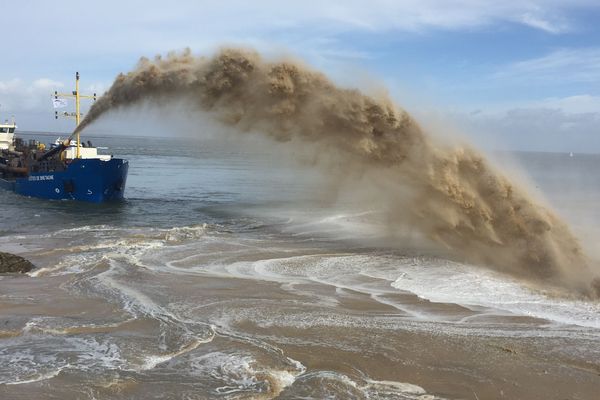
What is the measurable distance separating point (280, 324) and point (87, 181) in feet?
80.9

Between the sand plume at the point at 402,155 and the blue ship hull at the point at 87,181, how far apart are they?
44.1ft

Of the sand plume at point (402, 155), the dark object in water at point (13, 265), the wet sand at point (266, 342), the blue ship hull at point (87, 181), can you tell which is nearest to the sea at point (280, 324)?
the wet sand at point (266, 342)

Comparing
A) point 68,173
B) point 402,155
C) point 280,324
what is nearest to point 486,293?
point 280,324

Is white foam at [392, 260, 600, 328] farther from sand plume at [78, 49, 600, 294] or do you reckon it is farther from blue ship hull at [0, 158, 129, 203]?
blue ship hull at [0, 158, 129, 203]

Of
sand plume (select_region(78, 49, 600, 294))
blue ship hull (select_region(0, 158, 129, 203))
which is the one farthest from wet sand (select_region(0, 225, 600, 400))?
blue ship hull (select_region(0, 158, 129, 203))

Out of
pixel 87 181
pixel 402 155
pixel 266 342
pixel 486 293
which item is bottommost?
pixel 266 342

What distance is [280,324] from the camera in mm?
9547

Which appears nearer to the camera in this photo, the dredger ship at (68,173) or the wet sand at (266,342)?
the wet sand at (266,342)

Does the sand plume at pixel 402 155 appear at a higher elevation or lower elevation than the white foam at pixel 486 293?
higher

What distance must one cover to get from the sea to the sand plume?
3.44 feet

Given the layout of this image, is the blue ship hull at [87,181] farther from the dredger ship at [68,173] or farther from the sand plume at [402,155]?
the sand plume at [402,155]

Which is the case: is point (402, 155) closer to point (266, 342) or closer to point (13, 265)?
point (266, 342)

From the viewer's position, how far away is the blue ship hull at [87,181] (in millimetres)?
30961

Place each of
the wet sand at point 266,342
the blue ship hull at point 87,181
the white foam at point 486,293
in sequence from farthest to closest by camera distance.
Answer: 1. the blue ship hull at point 87,181
2. the white foam at point 486,293
3. the wet sand at point 266,342
